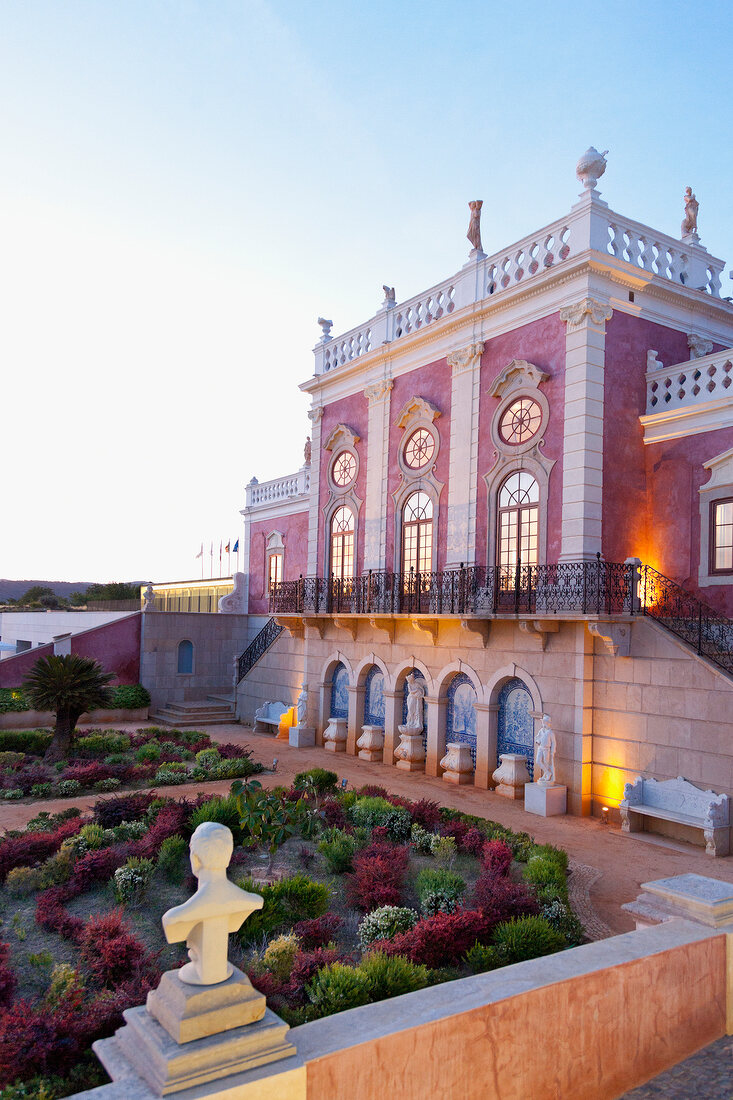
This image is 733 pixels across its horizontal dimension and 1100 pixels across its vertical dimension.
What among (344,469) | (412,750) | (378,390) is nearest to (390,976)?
(412,750)

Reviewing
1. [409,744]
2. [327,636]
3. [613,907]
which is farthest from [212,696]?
[613,907]

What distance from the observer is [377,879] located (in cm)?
887

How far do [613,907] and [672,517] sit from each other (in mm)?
8221

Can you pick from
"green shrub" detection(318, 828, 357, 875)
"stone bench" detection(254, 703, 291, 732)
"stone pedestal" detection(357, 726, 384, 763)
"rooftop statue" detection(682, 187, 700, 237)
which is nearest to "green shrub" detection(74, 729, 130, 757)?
"stone bench" detection(254, 703, 291, 732)

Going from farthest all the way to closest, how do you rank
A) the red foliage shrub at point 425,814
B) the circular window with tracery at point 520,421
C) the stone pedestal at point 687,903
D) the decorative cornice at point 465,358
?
1. the decorative cornice at point 465,358
2. the circular window with tracery at point 520,421
3. the red foliage shrub at point 425,814
4. the stone pedestal at point 687,903

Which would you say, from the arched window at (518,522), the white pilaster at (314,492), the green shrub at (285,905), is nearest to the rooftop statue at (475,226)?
the arched window at (518,522)

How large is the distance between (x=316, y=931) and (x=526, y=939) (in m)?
1.97

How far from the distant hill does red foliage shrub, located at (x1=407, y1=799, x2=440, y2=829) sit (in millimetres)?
114195

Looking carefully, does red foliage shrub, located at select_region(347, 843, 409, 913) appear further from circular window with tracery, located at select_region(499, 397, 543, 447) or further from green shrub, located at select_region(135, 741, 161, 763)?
circular window with tracery, located at select_region(499, 397, 543, 447)

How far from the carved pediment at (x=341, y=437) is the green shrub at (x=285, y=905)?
14969 millimetres

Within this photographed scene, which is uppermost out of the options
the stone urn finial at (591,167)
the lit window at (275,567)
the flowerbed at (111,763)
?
the stone urn finial at (591,167)

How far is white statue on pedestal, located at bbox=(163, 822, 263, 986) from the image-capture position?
3777mm

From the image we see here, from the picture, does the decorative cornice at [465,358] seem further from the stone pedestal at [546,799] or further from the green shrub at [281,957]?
the green shrub at [281,957]

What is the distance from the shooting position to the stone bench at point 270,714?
23.6 metres
